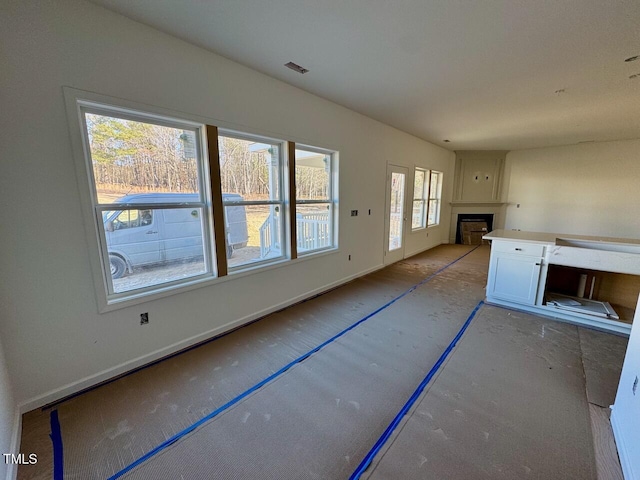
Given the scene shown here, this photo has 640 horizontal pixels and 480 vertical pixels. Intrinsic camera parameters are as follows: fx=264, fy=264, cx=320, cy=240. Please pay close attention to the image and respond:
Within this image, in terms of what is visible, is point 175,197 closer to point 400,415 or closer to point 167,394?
point 167,394

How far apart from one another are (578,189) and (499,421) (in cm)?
764

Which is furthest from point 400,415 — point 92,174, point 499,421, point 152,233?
point 92,174

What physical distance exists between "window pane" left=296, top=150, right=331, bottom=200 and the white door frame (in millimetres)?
1648

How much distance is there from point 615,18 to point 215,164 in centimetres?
322

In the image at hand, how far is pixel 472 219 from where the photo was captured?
797cm

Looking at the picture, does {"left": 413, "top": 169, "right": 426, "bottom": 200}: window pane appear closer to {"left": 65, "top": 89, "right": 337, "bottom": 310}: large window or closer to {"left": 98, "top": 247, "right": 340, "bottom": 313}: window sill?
{"left": 65, "top": 89, "right": 337, "bottom": 310}: large window

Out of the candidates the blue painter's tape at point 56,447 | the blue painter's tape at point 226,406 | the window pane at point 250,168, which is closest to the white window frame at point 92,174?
the window pane at point 250,168

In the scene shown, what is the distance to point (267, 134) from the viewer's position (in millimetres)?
2875

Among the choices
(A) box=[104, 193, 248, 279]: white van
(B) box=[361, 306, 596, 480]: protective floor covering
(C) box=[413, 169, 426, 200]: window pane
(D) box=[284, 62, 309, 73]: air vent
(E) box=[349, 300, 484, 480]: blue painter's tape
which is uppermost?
(D) box=[284, 62, 309, 73]: air vent

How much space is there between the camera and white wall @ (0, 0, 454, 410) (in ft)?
5.20

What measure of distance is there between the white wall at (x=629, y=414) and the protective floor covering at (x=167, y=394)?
200 centimetres

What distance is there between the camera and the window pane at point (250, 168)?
266 centimetres

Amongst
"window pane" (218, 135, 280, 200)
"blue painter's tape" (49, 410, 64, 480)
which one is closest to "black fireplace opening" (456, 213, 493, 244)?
"window pane" (218, 135, 280, 200)

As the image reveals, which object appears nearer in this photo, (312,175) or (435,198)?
(312,175)
